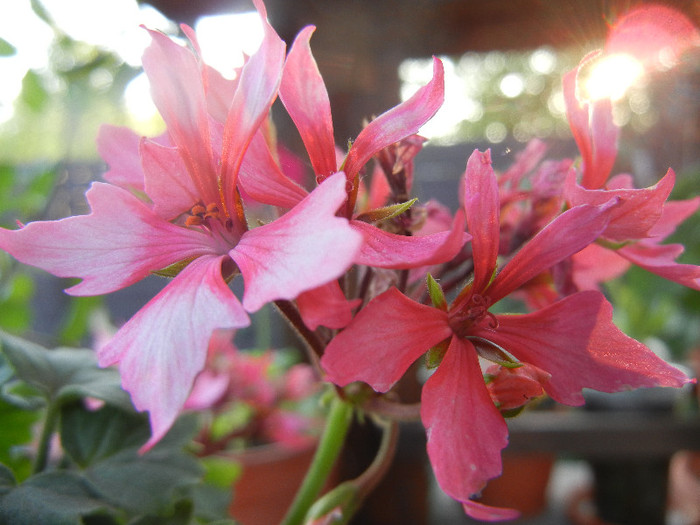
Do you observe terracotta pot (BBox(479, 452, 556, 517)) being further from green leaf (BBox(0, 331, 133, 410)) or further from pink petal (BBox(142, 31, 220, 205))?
pink petal (BBox(142, 31, 220, 205))

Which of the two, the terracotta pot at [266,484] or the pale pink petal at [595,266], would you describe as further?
the terracotta pot at [266,484]

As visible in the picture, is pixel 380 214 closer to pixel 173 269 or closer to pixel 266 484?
pixel 173 269


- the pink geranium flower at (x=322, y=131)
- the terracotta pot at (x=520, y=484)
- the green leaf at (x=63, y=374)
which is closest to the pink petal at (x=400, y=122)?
the pink geranium flower at (x=322, y=131)

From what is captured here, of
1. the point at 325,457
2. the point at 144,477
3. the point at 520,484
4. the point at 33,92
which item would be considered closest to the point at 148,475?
the point at 144,477

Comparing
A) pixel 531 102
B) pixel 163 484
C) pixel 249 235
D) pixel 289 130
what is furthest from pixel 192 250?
pixel 531 102

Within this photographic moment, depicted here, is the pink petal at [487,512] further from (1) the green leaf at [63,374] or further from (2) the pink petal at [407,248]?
(1) the green leaf at [63,374]

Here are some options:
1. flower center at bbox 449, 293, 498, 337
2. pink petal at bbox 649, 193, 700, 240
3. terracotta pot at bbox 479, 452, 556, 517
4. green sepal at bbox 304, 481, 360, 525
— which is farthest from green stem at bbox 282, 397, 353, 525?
terracotta pot at bbox 479, 452, 556, 517
